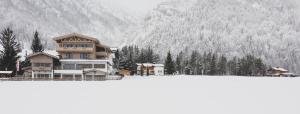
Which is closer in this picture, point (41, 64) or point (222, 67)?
point (41, 64)

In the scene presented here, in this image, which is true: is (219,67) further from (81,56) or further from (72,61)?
(72,61)

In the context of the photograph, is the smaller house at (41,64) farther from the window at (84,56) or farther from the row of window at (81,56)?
the window at (84,56)

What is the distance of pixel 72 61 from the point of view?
82.8 metres

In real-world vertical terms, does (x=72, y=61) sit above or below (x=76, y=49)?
below

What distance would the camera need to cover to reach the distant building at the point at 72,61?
8019cm

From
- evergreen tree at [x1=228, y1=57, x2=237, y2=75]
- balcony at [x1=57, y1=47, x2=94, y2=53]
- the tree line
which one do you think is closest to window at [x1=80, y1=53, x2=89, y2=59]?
balcony at [x1=57, y1=47, x2=94, y2=53]

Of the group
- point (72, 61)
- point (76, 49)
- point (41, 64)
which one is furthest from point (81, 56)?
point (41, 64)

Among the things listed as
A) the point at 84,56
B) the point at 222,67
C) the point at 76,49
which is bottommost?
the point at 222,67

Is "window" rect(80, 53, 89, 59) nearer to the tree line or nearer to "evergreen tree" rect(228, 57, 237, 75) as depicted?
the tree line

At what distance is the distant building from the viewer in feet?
263

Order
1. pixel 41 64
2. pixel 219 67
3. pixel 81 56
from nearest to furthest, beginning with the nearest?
1. pixel 41 64
2. pixel 81 56
3. pixel 219 67

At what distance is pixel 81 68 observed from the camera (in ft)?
272

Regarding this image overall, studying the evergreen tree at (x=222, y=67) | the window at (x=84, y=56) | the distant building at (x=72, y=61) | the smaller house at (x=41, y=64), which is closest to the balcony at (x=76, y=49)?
the distant building at (x=72, y=61)

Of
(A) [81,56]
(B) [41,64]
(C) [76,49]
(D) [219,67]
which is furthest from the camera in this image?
(D) [219,67]
